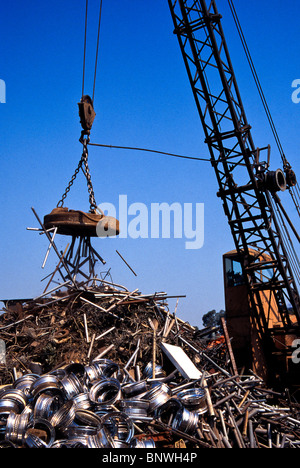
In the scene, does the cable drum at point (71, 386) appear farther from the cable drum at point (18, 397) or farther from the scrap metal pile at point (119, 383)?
the cable drum at point (18, 397)

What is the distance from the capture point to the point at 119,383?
23.6 ft

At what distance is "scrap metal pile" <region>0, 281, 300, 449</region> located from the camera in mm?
6098

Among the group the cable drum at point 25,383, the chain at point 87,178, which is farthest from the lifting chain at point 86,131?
the cable drum at point 25,383

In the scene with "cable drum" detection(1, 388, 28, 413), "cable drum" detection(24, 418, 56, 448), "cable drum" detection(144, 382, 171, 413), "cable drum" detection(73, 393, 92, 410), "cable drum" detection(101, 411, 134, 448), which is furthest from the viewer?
"cable drum" detection(144, 382, 171, 413)

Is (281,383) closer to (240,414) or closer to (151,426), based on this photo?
(240,414)

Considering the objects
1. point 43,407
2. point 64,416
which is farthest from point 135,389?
point 43,407

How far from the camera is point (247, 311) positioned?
12.8 meters

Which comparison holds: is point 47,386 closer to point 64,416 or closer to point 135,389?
point 64,416

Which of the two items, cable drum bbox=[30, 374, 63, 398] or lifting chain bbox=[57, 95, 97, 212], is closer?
cable drum bbox=[30, 374, 63, 398]

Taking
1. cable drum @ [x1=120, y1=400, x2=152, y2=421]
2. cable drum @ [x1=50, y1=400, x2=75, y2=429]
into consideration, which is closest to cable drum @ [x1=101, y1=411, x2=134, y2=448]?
cable drum @ [x1=120, y1=400, x2=152, y2=421]

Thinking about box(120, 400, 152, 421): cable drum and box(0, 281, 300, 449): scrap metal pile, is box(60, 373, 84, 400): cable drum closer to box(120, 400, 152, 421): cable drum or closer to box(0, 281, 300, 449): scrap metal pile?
box(0, 281, 300, 449): scrap metal pile

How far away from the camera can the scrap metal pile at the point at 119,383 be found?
6.10 metres

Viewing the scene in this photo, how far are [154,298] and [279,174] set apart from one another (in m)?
5.21

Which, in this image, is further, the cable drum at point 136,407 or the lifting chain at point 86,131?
the lifting chain at point 86,131
